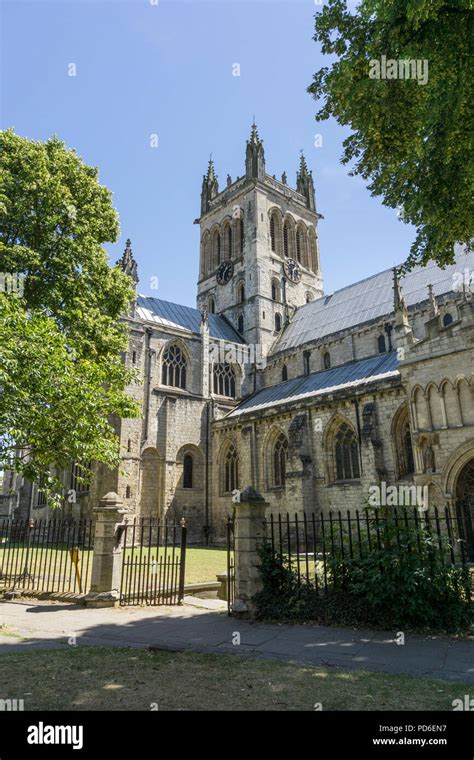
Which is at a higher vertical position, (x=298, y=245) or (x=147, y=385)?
(x=298, y=245)

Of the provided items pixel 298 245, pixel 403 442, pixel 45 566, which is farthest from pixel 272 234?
pixel 45 566

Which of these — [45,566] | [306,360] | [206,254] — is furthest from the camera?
[206,254]

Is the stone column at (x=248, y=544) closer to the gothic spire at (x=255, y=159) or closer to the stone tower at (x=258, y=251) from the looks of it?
the stone tower at (x=258, y=251)

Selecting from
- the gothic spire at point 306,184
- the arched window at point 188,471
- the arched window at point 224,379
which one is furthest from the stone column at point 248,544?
the gothic spire at point 306,184

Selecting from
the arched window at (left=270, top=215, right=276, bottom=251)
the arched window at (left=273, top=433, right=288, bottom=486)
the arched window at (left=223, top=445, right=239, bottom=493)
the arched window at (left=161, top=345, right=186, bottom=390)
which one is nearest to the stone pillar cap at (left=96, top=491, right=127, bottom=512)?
the arched window at (left=273, top=433, right=288, bottom=486)

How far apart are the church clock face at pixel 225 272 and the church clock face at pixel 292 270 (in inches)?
181

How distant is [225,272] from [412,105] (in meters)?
32.0

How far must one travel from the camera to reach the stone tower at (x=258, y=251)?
122 ft

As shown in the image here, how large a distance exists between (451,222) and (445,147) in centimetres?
150

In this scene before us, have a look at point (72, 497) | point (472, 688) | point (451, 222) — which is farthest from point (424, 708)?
point (72, 497)

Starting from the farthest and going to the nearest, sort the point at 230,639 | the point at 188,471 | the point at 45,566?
the point at 188,471
the point at 45,566
the point at 230,639

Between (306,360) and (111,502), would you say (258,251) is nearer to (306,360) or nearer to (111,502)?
(306,360)

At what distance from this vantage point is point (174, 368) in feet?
100

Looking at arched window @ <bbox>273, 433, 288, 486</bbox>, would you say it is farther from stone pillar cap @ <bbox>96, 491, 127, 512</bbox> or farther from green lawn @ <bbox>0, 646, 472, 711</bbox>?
green lawn @ <bbox>0, 646, 472, 711</bbox>
